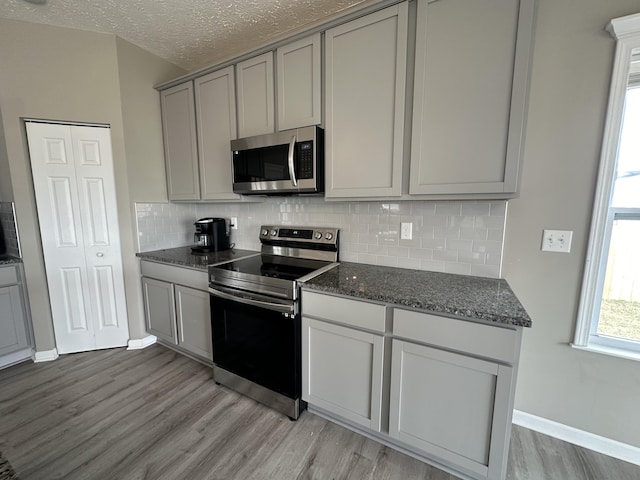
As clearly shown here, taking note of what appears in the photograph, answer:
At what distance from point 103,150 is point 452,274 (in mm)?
3024

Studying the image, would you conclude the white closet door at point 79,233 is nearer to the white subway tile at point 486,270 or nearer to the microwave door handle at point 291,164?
the microwave door handle at point 291,164

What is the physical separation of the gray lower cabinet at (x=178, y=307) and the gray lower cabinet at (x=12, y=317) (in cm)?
94

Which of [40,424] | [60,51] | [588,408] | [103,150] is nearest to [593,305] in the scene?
[588,408]

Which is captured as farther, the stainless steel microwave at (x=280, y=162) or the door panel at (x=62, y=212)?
the door panel at (x=62, y=212)

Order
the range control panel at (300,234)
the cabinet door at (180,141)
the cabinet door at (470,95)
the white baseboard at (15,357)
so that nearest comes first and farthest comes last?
the cabinet door at (470,95) < the range control panel at (300,234) < the white baseboard at (15,357) < the cabinet door at (180,141)

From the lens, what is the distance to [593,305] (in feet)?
4.95

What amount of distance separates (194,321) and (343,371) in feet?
4.44

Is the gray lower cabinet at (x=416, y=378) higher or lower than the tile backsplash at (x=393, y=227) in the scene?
lower

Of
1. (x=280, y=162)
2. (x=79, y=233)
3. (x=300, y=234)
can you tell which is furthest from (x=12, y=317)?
(x=280, y=162)

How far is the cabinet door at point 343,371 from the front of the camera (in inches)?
59.0

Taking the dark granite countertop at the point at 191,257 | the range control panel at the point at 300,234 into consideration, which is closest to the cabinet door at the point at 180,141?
the dark granite countertop at the point at 191,257

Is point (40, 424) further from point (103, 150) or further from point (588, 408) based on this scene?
point (588, 408)

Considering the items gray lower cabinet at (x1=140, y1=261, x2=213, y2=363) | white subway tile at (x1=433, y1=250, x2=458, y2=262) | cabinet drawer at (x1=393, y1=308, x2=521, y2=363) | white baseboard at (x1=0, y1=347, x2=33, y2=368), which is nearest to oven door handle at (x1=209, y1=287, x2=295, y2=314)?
gray lower cabinet at (x1=140, y1=261, x2=213, y2=363)

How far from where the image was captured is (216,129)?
2.31 meters
